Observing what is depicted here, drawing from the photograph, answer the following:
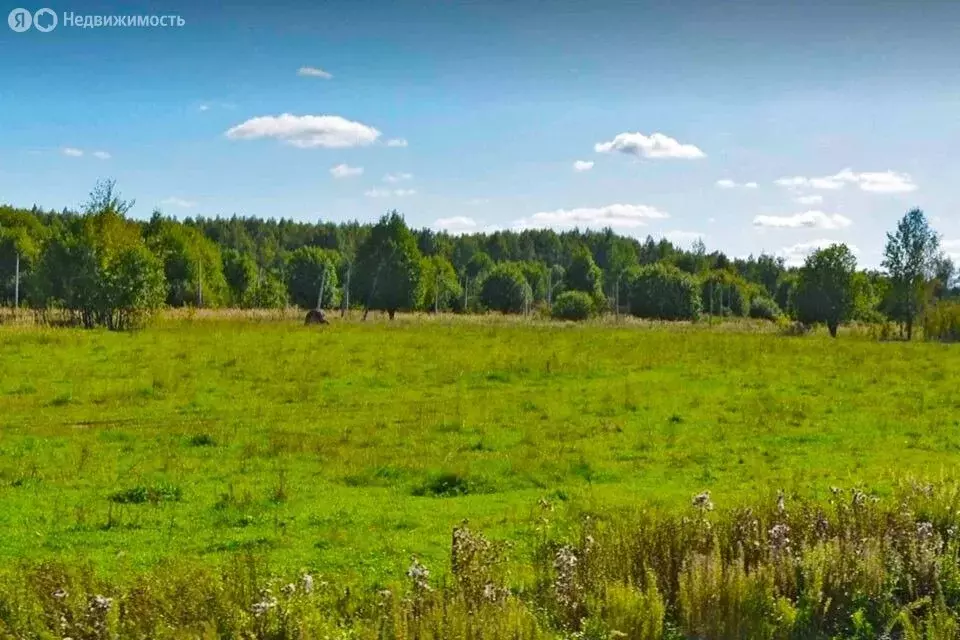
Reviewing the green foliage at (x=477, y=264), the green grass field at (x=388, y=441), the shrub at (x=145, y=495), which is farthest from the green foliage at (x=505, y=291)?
the shrub at (x=145, y=495)

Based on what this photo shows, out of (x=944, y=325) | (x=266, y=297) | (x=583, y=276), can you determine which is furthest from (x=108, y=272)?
(x=583, y=276)

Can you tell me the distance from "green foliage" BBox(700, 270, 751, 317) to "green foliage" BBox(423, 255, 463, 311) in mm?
38267

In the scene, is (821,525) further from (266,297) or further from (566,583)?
(266,297)

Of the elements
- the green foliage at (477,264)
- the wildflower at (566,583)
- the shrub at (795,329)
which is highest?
the green foliage at (477,264)

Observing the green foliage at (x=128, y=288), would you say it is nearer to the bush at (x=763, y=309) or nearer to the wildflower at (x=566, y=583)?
the wildflower at (x=566, y=583)

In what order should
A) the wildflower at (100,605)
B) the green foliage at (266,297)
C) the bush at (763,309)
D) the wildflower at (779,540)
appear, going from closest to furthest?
the wildflower at (100,605)
the wildflower at (779,540)
the green foliage at (266,297)
the bush at (763,309)

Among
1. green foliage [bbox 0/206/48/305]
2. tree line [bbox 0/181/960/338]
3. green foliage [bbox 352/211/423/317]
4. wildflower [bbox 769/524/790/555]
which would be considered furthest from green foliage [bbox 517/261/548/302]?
wildflower [bbox 769/524/790/555]

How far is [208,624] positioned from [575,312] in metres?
89.8

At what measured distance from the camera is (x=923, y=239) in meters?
67.2

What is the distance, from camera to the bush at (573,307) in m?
95.6

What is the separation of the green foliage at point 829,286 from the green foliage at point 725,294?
4415 cm

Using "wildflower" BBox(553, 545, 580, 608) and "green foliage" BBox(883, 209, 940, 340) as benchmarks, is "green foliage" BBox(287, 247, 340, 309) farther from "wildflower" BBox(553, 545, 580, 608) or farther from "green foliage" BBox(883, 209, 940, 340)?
"wildflower" BBox(553, 545, 580, 608)

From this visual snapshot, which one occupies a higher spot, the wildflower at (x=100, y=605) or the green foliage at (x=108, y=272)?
the green foliage at (x=108, y=272)

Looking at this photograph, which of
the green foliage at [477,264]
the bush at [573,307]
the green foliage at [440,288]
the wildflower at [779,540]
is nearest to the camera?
the wildflower at [779,540]
